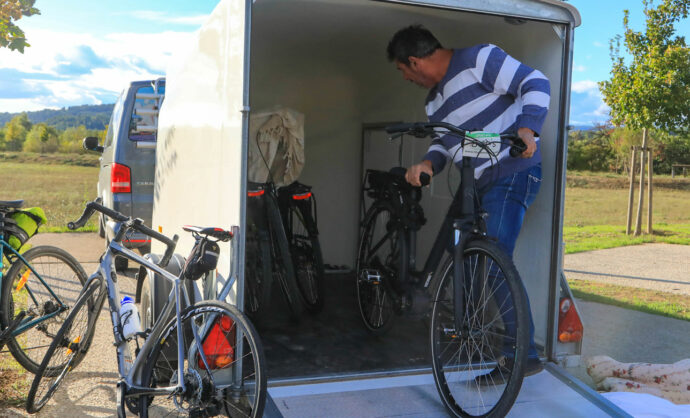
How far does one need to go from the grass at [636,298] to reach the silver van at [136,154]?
5.00 meters

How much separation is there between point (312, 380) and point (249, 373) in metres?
0.46

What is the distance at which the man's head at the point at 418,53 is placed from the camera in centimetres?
379

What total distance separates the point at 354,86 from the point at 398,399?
4215 millimetres

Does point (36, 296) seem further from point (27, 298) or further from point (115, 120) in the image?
point (115, 120)

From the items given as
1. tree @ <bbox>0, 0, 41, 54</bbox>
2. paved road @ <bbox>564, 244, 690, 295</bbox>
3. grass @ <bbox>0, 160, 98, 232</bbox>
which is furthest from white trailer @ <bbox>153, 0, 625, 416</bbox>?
grass @ <bbox>0, 160, 98, 232</bbox>

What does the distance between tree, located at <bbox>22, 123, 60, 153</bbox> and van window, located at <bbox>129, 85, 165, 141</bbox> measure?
39072 millimetres

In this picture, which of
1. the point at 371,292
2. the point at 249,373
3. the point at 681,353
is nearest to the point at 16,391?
the point at 249,373

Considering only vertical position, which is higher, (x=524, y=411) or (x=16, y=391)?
(x=524, y=411)

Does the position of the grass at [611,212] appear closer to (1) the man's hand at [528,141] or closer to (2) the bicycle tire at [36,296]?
(1) the man's hand at [528,141]

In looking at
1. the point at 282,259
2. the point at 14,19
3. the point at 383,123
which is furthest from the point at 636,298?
the point at 14,19

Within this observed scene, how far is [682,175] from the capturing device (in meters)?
25.5

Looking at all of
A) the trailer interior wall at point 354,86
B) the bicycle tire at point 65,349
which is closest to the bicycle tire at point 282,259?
the trailer interior wall at point 354,86

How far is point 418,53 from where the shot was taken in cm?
380

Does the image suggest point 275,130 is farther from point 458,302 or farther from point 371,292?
point 458,302
